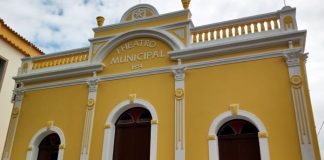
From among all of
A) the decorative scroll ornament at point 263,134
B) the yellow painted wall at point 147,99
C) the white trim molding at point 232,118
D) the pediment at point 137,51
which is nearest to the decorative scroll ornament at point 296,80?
the white trim molding at point 232,118

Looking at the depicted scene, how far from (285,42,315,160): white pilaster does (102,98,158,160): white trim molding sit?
368 centimetres

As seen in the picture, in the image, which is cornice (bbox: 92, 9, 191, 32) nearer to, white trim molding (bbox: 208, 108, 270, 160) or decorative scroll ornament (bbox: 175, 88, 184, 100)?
decorative scroll ornament (bbox: 175, 88, 184, 100)

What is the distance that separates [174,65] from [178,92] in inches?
35.7

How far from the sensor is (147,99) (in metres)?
9.64

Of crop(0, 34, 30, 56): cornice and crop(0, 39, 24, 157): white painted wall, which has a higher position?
crop(0, 34, 30, 56): cornice

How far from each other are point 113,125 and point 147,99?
1.32 m

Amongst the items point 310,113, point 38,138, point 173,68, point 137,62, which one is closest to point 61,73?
point 38,138

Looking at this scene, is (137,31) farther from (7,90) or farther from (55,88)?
(7,90)

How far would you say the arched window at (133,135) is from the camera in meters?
9.26

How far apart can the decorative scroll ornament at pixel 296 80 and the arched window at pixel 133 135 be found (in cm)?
400

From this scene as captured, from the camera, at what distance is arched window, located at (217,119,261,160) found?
817 centimetres

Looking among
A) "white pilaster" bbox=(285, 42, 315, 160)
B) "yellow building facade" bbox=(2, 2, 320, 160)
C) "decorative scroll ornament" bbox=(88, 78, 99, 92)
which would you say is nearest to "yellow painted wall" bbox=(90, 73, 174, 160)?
"yellow building facade" bbox=(2, 2, 320, 160)

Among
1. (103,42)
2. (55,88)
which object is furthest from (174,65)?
(55,88)

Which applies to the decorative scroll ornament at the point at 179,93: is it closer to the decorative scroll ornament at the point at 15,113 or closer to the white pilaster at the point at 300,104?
the white pilaster at the point at 300,104
